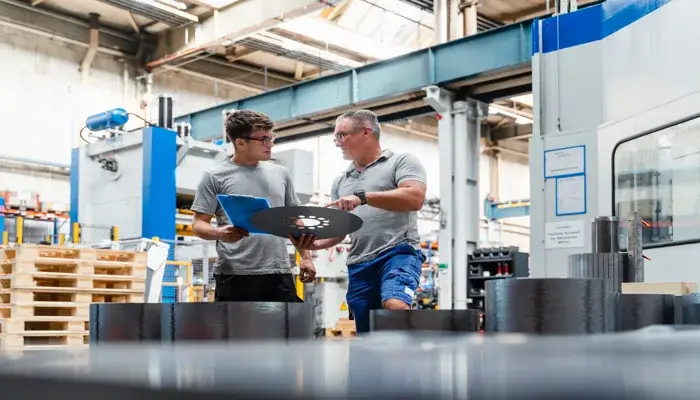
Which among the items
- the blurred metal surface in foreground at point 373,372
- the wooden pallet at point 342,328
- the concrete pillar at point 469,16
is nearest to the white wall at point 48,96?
the concrete pillar at point 469,16

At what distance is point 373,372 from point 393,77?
9.24 meters

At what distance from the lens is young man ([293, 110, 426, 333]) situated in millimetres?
3270

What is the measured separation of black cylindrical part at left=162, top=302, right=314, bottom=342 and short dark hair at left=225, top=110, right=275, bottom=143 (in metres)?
2.04

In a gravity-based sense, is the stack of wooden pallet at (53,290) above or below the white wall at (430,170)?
below

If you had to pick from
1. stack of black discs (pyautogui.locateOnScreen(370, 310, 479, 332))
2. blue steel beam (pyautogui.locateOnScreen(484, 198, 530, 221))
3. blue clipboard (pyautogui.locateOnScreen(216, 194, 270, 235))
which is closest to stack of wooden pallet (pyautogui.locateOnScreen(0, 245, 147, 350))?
blue clipboard (pyautogui.locateOnScreen(216, 194, 270, 235))

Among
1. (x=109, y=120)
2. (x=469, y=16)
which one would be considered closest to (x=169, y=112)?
(x=109, y=120)

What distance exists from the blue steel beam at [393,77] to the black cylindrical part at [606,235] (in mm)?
5007

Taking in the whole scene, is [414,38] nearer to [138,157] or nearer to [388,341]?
[138,157]

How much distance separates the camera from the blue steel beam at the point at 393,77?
333 inches

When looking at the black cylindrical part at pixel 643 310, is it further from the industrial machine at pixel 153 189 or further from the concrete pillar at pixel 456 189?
the concrete pillar at pixel 456 189

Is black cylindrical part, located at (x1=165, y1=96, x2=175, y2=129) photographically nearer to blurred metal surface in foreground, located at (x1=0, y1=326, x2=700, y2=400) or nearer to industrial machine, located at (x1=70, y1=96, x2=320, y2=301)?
industrial machine, located at (x1=70, y1=96, x2=320, y2=301)

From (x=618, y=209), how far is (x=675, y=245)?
32.4 inches

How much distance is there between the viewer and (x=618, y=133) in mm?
5320

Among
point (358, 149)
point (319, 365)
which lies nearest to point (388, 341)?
point (319, 365)
